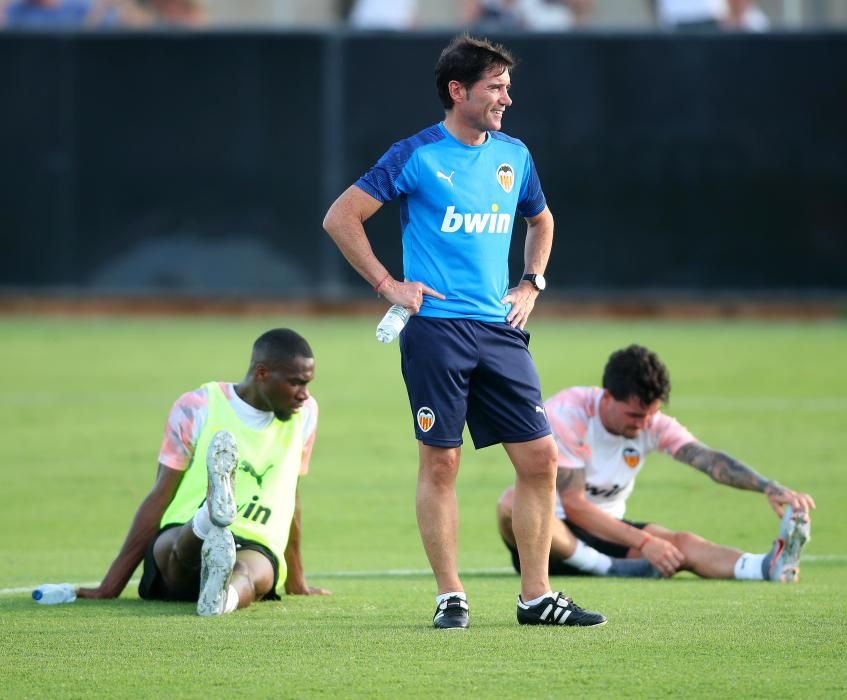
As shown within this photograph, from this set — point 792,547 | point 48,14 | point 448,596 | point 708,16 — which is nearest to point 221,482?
point 448,596

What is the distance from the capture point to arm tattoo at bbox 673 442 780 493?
862 centimetres

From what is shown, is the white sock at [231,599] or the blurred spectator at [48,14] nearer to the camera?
the white sock at [231,599]

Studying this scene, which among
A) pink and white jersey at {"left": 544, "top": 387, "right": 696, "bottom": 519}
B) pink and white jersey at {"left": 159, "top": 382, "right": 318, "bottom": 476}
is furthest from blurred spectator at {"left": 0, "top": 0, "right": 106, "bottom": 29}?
pink and white jersey at {"left": 159, "top": 382, "right": 318, "bottom": 476}

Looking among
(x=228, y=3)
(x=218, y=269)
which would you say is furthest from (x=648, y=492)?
(x=228, y=3)

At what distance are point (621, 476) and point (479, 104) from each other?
3012mm

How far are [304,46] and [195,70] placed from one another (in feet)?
4.75

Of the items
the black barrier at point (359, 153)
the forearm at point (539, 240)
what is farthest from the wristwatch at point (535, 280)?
the black barrier at point (359, 153)

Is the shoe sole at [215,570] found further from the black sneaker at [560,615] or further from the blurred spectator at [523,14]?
the blurred spectator at [523,14]

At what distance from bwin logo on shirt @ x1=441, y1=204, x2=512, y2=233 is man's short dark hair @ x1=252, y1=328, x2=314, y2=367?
3.42 ft

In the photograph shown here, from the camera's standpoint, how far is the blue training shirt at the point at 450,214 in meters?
6.82

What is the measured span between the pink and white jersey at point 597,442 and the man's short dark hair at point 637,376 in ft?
0.87

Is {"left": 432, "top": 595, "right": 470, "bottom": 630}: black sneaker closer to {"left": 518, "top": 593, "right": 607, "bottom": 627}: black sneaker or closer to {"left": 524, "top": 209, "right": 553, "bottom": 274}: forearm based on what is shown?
{"left": 518, "top": 593, "right": 607, "bottom": 627}: black sneaker

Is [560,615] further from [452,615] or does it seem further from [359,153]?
[359,153]

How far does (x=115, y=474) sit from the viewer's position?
12.5 meters
